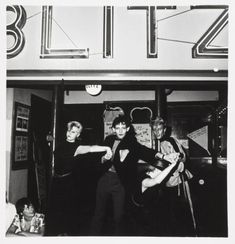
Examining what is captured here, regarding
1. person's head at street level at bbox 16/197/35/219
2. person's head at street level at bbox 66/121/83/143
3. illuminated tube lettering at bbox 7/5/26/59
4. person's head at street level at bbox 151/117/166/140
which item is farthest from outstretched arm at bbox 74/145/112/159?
illuminated tube lettering at bbox 7/5/26/59

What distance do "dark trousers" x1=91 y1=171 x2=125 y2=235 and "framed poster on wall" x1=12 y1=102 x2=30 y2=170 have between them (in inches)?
27.7

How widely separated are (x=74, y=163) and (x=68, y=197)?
28 centimetres

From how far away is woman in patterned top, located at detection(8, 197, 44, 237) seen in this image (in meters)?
2.17

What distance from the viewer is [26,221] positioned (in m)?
2.24

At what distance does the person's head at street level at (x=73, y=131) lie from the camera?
2.31m

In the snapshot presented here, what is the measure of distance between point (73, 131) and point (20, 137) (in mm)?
473

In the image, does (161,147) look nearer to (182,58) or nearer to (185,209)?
(185,209)

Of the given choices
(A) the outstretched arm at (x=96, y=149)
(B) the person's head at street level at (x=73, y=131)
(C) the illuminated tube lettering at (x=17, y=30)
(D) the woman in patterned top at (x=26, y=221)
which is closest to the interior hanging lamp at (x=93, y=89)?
(B) the person's head at street level at (x=73, y=131)

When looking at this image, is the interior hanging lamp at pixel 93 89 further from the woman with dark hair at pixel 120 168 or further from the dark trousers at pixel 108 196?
the dark trousers at pixel 108 196

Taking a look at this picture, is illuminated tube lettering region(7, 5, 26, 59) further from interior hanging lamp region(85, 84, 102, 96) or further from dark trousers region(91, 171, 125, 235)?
dark trousers region(91, 171, 125, 235)

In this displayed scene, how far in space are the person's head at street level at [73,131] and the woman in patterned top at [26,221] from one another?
61cm

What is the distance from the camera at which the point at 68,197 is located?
7.55ft
